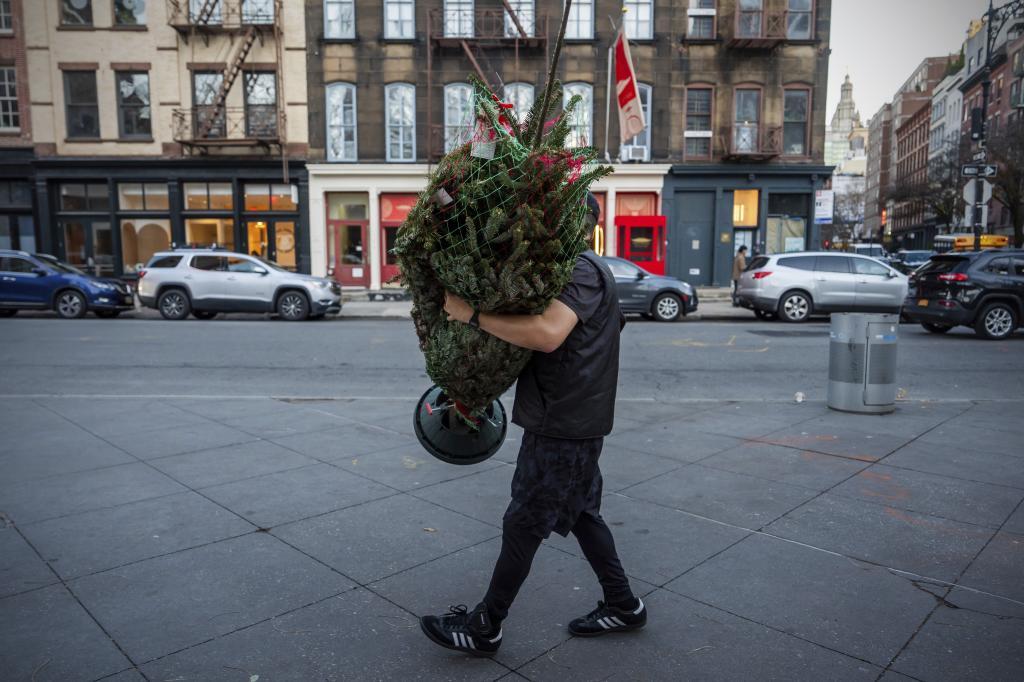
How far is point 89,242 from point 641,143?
19.9 m

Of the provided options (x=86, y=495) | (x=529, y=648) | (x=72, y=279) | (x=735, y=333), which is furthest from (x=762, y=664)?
(x=72, y=279)

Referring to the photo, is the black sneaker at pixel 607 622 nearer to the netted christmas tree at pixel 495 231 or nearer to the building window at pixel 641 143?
the netted christmas tree at pixel 495 231

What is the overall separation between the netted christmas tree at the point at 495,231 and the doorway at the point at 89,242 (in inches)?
1041

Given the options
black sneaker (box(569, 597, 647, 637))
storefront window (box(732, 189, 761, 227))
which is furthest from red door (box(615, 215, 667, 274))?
black sneaker (box(569, 597, 647, 637))

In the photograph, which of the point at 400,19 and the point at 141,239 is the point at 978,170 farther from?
the point at 141,239

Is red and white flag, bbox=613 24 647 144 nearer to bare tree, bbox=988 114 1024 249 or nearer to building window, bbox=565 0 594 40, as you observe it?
building window, bbox=565 0 594 40

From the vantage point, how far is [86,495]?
4.66 m

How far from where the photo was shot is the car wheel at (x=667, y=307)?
17.1 metres

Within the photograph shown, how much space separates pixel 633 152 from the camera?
24844mm

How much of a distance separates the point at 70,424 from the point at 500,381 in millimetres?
5611

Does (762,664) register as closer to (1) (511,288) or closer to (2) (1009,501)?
(1) (511,288)

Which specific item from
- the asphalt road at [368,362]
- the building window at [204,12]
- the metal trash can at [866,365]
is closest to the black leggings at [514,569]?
the metal trash can at [866,365]

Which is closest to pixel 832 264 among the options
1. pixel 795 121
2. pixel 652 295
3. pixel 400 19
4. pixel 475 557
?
pixel 652 295

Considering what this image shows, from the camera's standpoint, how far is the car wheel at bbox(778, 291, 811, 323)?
16.9 m
